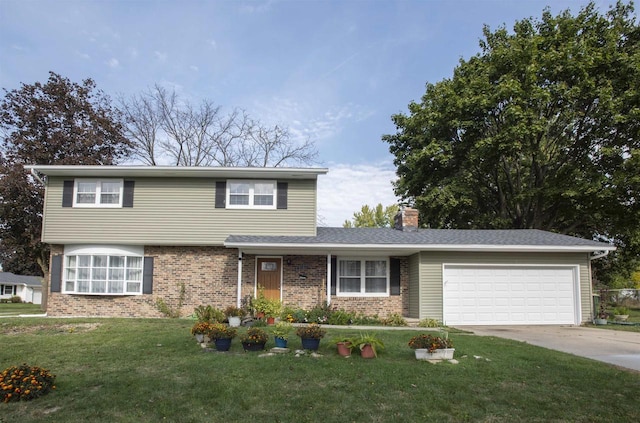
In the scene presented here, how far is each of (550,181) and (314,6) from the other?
592 inches

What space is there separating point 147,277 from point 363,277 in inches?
→ 288

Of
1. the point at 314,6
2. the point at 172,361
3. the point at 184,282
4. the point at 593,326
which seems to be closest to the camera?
the point at 172,361

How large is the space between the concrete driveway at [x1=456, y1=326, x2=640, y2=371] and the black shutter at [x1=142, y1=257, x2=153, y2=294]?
400 inches

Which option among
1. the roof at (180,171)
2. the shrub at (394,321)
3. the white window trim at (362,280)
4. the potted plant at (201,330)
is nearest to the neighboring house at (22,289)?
the roof at (180,171)

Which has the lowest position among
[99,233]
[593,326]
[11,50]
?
[593,326]

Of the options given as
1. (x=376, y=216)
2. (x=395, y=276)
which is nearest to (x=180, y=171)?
(x=395, y=276)

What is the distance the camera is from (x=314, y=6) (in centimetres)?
1355

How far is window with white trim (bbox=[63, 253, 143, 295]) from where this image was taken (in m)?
15.5

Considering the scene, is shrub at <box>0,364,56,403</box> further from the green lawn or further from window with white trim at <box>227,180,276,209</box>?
window with white trim at <box>227,180,276,209</box>

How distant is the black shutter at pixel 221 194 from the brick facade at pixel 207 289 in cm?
152

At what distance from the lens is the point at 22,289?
49.2 meters

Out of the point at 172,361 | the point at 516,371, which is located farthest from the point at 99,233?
the point at 516,371

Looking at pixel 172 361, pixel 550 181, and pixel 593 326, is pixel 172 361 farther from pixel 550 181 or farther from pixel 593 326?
pixel 550 181

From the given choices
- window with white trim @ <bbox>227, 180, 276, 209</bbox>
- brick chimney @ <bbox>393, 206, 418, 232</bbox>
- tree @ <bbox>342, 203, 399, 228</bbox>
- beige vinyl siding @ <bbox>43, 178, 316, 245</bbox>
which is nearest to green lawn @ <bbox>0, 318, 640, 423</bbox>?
beige vinyl siding @ <bbox>43, 178, 316, 245</bbox>
